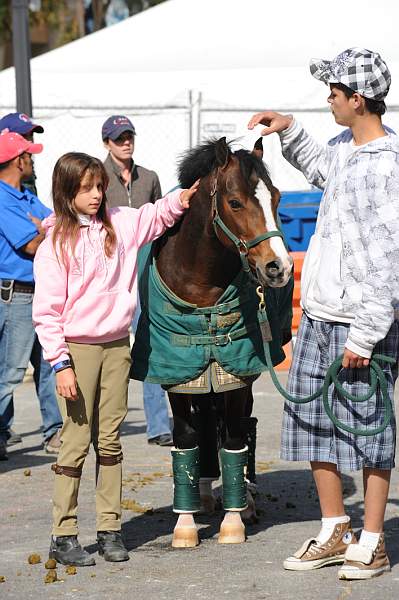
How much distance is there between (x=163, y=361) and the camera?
5.43 meters

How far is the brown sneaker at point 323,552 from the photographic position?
4977 mm

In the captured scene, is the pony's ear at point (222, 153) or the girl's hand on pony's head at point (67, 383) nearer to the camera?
the girl's hand on pony's head at point (67, 383)

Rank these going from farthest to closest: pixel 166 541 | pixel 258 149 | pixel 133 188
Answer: pixel 133 188
pixel 166 541
pixel 258 149

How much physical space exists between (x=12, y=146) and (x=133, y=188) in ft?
3.98

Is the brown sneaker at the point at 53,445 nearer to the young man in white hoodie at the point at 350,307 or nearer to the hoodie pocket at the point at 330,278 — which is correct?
the young man in white hoodie at the point at 350,307

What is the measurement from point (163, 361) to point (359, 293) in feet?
3.68

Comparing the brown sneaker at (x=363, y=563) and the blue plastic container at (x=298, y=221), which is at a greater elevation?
the blue plastic container at (x=298, y=221)

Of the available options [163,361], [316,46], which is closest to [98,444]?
[163,361]

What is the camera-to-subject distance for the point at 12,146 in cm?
738

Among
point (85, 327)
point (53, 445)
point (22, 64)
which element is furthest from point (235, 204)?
point (22, 64)

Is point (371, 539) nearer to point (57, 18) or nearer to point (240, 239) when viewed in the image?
point (240, 239)

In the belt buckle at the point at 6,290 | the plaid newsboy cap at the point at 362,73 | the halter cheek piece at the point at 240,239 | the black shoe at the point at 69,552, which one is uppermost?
the plaid newsboy cap at the point at 362,73

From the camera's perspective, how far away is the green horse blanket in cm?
537

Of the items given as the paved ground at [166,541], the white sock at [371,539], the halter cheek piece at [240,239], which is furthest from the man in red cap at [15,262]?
the white sock at [371,539]
